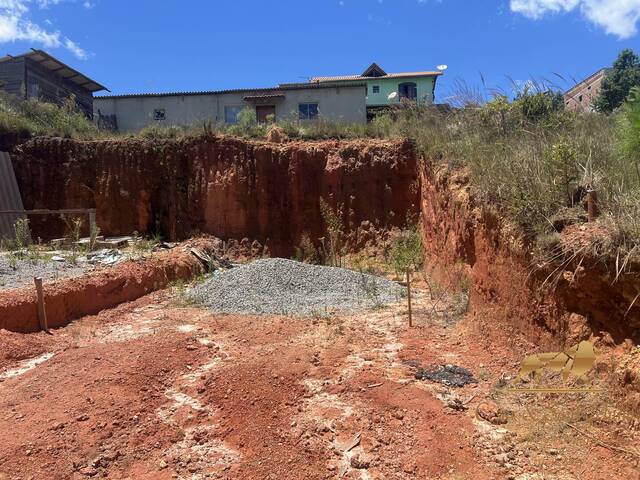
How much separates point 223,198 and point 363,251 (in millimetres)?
4943

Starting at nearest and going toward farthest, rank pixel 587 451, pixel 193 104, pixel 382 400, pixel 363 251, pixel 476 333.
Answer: pixel 587 451 < pixel 382 400 < pixel 476 333 < pixel 363 251 < pixel 193 104

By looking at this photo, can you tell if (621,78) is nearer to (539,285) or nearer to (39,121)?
(539,285)

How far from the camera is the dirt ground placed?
154 inches

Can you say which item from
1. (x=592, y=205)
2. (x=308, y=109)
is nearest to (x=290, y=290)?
(x=592, y=205)

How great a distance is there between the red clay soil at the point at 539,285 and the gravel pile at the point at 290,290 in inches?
76.8

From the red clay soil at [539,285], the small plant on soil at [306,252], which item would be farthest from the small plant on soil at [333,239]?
the red clay soil at [539,285]

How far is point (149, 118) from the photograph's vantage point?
78.5 feet

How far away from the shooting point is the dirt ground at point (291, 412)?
3.92 metres

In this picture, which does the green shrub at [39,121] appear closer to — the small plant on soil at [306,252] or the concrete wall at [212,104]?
the concrete wall at [212,104]

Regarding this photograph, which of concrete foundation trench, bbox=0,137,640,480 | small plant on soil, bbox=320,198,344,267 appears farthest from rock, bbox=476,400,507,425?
small plant on soil, bbox=320,198,344,267

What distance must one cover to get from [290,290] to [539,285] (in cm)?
553

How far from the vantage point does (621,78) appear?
2777cm

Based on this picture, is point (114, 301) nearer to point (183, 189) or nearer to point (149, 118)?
point (183, 189)

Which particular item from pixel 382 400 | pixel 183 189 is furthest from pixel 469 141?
pixel 183 189
